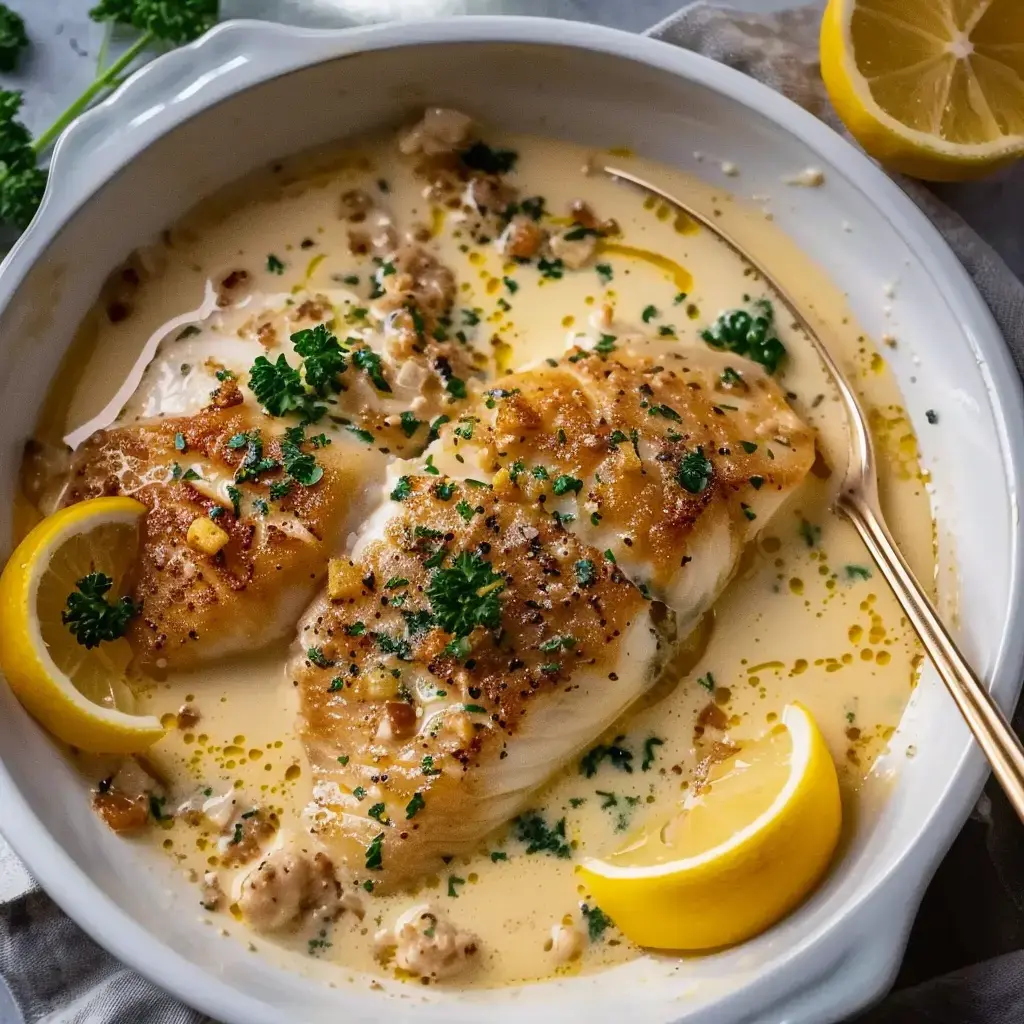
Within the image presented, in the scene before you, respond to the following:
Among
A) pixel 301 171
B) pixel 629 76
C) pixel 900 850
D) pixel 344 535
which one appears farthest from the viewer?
pixel 301 171

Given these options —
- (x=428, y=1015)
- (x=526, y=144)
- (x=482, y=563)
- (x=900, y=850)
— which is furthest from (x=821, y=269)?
(x=428, y=1015)

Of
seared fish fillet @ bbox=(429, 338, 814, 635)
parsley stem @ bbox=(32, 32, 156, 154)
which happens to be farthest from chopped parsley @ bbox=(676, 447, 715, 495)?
parsley stem @ bbox=(32, 32, 156, 154)

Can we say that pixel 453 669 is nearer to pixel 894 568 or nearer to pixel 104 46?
pixel 894 568

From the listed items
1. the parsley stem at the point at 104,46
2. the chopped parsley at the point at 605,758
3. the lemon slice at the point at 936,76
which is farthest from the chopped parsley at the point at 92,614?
the lemon slice at the point at 936,76

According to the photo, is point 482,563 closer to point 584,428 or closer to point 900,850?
point 584,428

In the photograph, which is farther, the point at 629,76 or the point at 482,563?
the point at 629,76

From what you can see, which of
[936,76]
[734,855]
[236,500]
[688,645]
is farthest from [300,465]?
[936,76]
